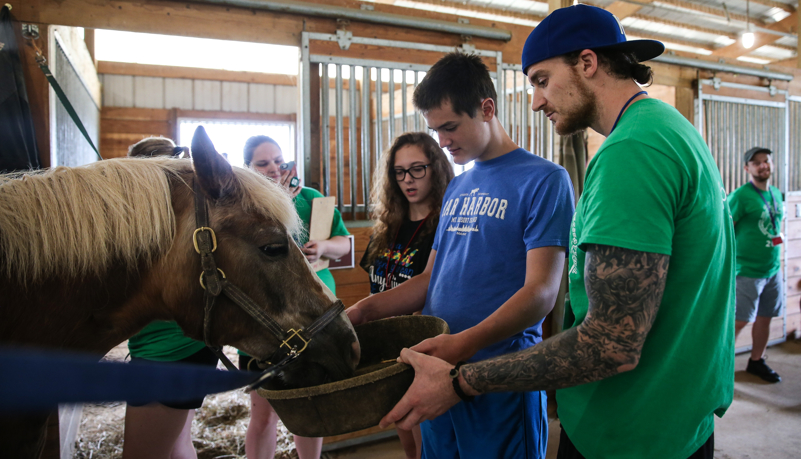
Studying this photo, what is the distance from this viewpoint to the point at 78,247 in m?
0.88

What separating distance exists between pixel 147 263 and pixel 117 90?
7.79 m

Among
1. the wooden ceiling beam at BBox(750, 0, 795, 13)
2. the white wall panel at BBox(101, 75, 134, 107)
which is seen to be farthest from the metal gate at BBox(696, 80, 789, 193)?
the white wall panel at BBox(101, 75, 134, 107)

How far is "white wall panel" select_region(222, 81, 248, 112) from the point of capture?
786 cm

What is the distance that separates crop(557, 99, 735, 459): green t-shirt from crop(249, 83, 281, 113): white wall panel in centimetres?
812

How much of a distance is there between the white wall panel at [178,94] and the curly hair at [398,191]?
6724mm

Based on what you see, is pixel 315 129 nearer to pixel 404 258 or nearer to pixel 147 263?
pixel 404 258

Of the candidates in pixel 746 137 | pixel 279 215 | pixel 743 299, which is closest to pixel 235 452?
pixel 279 215

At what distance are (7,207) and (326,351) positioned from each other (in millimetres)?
705

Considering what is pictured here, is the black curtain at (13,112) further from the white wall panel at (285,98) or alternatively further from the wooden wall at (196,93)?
the white wall panel at (285,98)

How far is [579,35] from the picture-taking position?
0.85m

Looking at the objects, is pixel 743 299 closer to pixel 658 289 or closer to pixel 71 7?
pixel 658 289

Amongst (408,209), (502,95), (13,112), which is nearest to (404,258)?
(408,209)

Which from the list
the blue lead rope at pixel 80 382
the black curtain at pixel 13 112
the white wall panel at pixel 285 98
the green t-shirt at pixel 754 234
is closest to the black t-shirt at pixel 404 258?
the blue lead rope at pixel 80 382

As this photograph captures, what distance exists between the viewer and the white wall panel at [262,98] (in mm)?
8070
